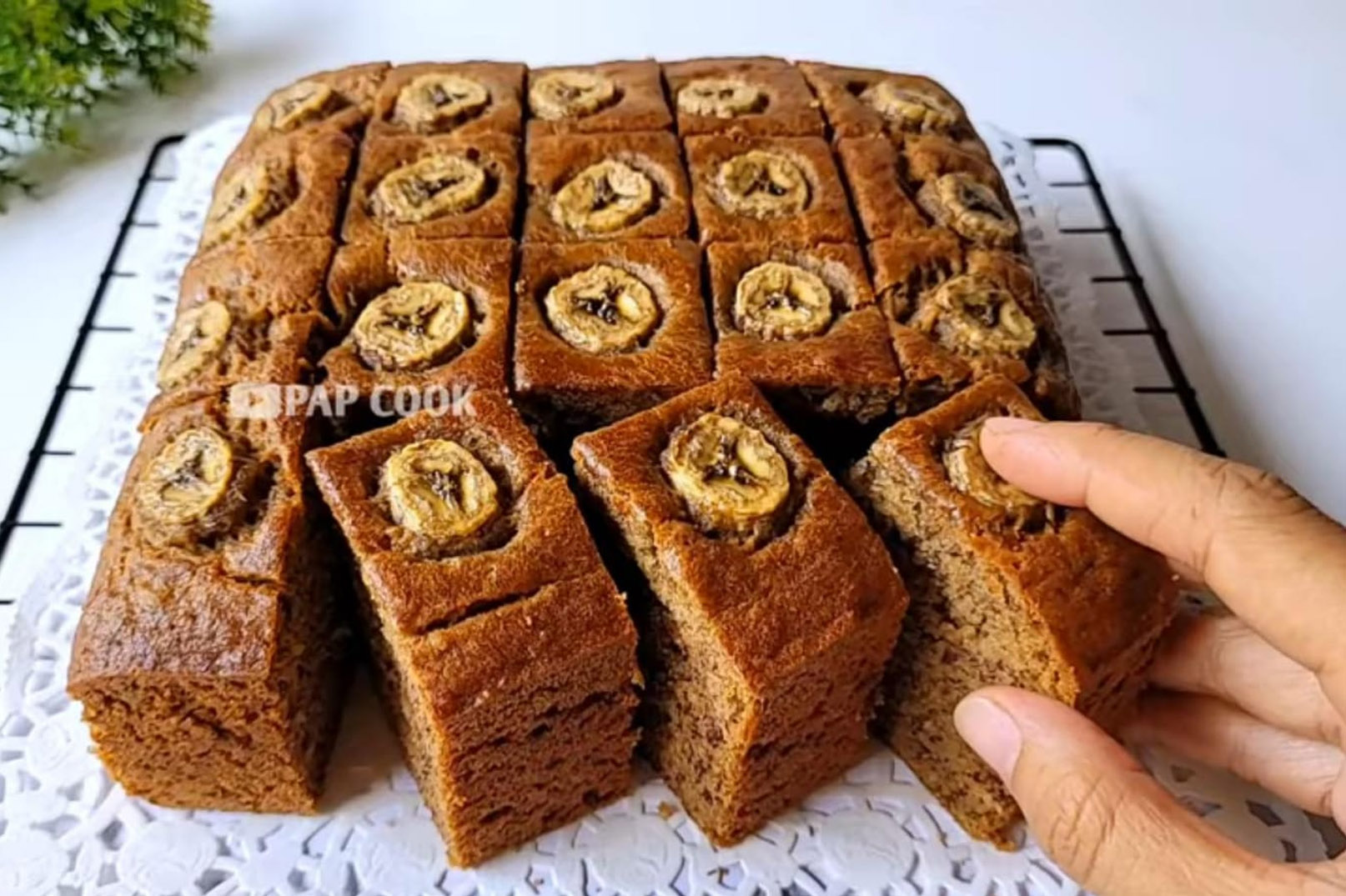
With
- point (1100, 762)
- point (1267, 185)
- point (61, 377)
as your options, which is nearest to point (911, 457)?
point (1100, 762)

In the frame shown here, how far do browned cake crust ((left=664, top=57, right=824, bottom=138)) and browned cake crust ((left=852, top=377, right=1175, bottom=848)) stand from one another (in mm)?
1042

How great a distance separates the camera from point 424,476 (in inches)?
97.3

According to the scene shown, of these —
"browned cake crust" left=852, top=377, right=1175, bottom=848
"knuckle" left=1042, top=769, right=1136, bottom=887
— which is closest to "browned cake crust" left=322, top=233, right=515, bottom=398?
"browned cake crust" left=852, top=377, right=1175, bottom=848

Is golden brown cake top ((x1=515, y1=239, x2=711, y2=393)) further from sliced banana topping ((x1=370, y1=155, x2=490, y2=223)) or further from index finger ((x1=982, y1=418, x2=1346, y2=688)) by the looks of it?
index finger ((x1=982, y1=418, x2=1346, y2=688))

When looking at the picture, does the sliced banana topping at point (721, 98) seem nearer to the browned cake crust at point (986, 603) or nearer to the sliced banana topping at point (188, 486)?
the browned cake crust at point (986, 603)

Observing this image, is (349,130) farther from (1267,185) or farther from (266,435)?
(1267,185)

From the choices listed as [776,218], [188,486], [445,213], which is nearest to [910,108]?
[776,218]

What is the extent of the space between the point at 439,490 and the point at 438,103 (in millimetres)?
1398

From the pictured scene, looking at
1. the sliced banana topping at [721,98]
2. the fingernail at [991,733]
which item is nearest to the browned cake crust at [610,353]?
the sliced banana topping at [721,98]

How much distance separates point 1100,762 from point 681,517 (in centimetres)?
82

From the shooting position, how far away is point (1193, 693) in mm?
2711

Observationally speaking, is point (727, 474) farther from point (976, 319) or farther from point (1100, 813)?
point (1100, 813)

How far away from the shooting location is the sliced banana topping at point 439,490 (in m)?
2.41

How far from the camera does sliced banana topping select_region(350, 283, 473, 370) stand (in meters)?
2.78
